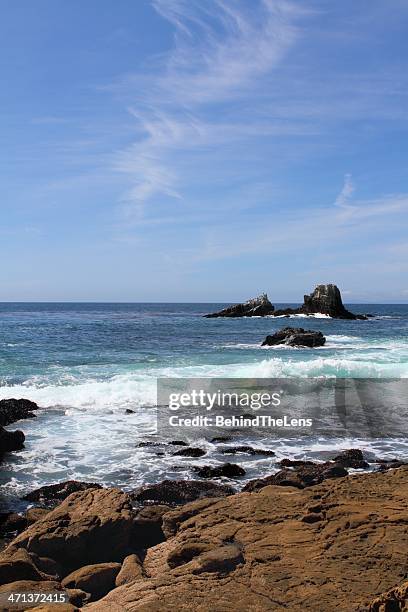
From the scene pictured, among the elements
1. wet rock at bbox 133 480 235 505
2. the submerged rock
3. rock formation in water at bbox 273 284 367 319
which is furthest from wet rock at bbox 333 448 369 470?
rock formation in water at bbox 273 284 367 319

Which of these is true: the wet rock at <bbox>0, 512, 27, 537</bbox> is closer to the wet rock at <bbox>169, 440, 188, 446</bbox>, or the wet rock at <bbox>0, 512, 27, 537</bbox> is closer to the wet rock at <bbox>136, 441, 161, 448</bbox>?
the wet rock at <bbox>136, 441, 161, 448</bbox>

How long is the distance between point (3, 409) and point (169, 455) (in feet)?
25.1

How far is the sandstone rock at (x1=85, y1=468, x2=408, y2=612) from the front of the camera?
5.52 metres

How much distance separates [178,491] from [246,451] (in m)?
3.85

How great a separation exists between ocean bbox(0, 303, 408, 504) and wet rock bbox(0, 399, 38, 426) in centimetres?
48

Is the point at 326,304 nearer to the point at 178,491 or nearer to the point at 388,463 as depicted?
the point at 388,463

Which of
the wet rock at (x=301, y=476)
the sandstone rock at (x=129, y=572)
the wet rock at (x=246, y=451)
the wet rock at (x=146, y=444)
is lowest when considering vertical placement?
the wet rock at (x=146, y=444)

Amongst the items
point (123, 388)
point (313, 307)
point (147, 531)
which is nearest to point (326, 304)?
point (313, 307)

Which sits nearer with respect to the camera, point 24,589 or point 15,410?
point 24,589

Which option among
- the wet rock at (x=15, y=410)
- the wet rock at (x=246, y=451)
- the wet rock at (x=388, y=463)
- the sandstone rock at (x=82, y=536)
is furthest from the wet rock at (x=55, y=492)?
the wet rock at (x=15, y=410)

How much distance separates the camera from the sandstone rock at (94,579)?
23.1 feet

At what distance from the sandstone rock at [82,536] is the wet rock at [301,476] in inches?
134

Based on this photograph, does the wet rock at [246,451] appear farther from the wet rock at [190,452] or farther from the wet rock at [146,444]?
the wet rock at [146,444]

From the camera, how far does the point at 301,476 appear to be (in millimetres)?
11523
